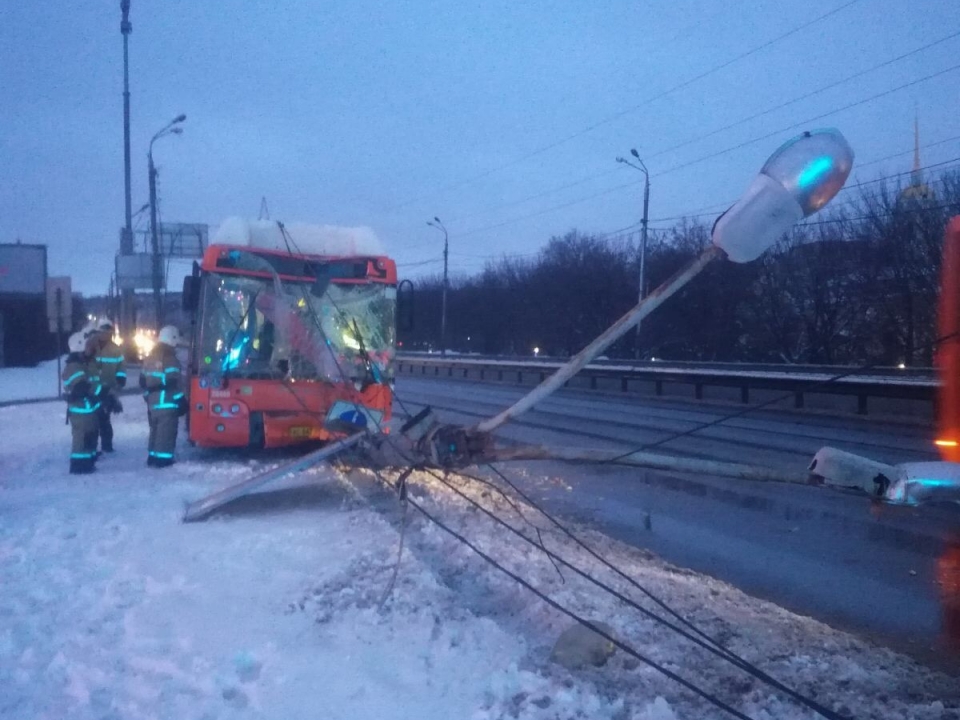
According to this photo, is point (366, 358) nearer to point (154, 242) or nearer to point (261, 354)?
point (261, 354)

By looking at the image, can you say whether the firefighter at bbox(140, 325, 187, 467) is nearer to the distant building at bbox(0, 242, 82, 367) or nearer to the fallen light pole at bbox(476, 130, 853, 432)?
the fallen light pole at bbox(476, 130, 853, 432)

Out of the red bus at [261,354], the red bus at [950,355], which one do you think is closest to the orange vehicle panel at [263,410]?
the red bus at [261,354]

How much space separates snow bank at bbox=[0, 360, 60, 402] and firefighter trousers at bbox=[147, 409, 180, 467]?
17828mm

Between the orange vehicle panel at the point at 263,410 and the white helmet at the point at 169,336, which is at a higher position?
the white helmet at the point at 169,336

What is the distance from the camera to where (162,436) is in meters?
11.8

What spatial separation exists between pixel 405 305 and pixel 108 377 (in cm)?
502

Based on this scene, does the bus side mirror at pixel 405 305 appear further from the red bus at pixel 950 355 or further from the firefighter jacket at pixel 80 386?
the red bus at pixel 950 355

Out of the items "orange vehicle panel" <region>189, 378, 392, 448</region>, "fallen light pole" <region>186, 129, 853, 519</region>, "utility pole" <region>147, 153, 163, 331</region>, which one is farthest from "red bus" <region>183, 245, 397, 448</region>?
"utility pole" <region>147, 153, 163, 331</region>

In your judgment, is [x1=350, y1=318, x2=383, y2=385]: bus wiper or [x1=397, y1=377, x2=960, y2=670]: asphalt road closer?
[x1=397, y1=377, x2=960, y2=670]: asphalt road

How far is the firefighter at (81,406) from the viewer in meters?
11.3

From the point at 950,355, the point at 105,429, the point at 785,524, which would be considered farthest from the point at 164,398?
the point at 950,355

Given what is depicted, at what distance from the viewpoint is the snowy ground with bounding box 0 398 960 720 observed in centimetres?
470

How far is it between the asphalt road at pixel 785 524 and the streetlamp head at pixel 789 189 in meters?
1.39

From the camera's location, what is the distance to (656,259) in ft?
145
